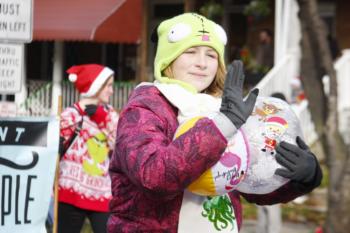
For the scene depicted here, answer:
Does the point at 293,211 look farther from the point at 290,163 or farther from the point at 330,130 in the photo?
the point at 290,163

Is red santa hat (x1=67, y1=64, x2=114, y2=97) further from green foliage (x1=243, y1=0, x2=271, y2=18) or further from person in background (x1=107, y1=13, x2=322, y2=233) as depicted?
green foliage (x1=243, y1=0, x2=271, y2=18)

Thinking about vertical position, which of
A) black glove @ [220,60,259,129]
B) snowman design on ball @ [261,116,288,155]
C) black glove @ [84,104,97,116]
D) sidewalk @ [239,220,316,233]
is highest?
black glove @ [220,60,259,129]

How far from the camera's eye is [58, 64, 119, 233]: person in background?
19.0ft

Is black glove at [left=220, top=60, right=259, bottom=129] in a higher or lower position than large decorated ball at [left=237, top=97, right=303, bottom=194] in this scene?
higher

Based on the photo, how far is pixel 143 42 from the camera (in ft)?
58.0


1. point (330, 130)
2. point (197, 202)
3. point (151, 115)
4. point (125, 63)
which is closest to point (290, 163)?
point (197, 202)

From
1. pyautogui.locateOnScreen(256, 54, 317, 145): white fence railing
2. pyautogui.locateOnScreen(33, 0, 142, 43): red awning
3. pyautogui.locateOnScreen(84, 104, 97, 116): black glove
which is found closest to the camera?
pyautogui.locateOnScreen(84, 104, 97, 116): black glove

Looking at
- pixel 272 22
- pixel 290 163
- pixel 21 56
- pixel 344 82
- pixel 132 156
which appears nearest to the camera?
pixel 132 156

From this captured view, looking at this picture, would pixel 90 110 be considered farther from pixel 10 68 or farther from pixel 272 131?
pixel 272 131

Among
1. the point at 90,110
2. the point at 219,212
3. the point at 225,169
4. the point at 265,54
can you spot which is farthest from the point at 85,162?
the point at 265,54

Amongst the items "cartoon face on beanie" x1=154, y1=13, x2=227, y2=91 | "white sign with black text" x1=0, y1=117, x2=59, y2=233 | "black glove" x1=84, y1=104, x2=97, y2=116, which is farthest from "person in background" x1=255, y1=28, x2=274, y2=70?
"cartoon face on beanie" x1=154, y1=13, x2=227, y2=91

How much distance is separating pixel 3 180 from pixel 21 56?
3.40 feet

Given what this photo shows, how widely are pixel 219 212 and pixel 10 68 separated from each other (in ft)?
10.4

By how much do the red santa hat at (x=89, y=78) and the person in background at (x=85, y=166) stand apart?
0.57ft
